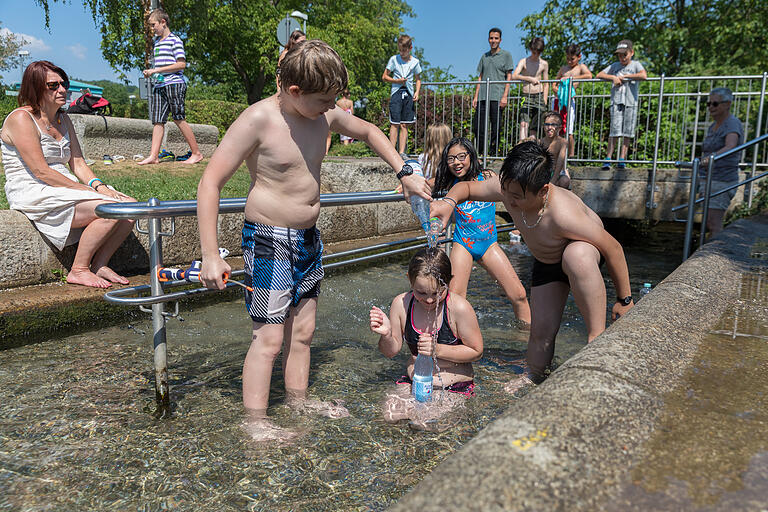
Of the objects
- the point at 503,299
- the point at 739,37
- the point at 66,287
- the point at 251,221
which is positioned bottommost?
the point at 503,299

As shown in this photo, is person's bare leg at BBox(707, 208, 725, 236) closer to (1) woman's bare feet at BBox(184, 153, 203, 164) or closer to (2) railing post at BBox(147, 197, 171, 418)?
(2) railing post at BBox(147, 197, 171, 418)

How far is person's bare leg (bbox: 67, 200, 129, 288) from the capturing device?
4383 millimetres

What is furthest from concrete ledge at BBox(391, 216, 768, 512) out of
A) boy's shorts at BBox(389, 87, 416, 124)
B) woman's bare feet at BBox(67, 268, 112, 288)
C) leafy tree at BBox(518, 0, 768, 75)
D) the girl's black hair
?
leafy tree at BBox(518, 0, 768, 75)

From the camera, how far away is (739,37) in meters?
20.2

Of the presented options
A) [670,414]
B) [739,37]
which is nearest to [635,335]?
[670,414]

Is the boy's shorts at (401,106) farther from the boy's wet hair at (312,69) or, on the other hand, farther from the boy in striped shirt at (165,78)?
the boy's wet hair at (312,69)

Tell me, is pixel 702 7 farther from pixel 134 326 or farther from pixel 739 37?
pixel 134 326

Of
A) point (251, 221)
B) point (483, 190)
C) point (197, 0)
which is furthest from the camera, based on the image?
point (197, 0)

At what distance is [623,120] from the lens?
381 inches

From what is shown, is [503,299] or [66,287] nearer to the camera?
[66,287]

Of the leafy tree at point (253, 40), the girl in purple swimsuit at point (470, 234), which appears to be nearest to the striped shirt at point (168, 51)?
the girl in purple swimsuit at point (470, 234)

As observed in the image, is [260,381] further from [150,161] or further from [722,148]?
[722,148]

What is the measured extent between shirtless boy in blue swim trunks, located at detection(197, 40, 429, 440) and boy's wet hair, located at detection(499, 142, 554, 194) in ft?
1.46

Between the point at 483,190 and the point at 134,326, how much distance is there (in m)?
2.78
